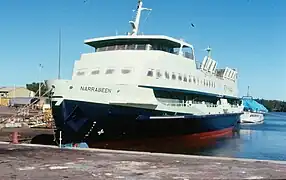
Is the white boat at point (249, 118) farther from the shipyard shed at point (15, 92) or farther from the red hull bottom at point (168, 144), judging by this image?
the shipyard shed at point (15, 92)

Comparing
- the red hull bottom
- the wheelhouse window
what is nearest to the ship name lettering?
the red hull bottom

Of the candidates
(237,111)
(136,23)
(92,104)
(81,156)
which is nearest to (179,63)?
(136,23)

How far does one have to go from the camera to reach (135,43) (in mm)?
24859

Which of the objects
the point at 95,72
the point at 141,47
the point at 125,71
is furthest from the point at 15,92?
the point at 125,71

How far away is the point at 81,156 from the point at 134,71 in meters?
11.3

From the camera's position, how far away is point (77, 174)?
29.9 feet

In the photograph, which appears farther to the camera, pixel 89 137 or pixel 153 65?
pixel 153 65

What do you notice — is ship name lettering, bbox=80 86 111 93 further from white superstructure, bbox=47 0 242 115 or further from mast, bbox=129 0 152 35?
mast, bbox=129 0 152 35

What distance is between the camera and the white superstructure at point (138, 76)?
826 inches

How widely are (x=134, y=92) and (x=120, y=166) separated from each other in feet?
37.8

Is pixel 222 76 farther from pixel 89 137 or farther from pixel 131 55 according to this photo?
pixel 89 137

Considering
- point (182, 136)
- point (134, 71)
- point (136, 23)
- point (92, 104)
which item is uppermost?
point (136, 23)

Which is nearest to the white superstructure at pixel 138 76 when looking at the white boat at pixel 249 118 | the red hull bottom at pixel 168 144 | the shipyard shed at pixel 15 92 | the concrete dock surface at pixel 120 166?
the red hull bottom at pixel 168 144

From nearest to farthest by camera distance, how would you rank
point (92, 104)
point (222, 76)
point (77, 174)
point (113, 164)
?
point (77, 174), point (113, 164), point (92, 104), point (222, 76)
